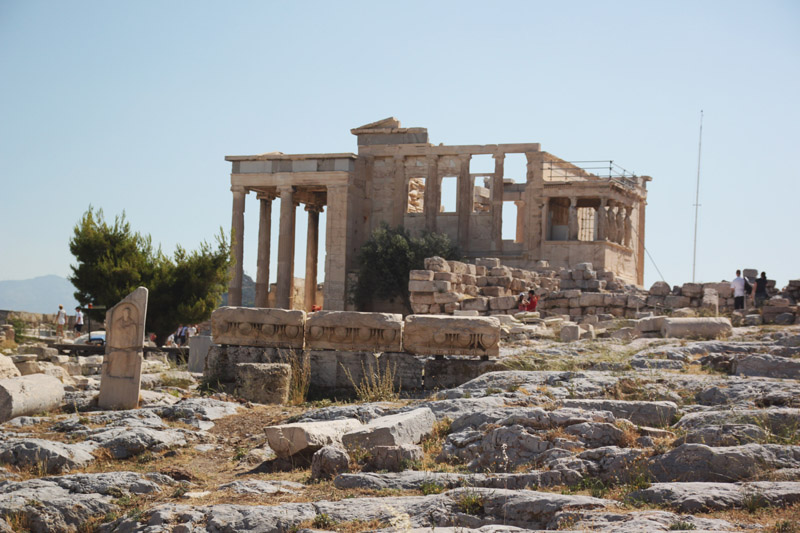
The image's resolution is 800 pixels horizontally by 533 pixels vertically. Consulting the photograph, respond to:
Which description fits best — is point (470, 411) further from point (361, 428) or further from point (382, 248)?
point (382, 248)

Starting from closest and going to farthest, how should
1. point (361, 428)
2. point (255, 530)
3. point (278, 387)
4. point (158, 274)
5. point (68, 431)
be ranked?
point (255, 530)
point (361, 428)
point (68, 431)
point (278, 387)
point (158, 274)

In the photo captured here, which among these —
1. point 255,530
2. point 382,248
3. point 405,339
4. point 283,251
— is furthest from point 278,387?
point 283,251

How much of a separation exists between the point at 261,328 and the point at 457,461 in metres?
6.07

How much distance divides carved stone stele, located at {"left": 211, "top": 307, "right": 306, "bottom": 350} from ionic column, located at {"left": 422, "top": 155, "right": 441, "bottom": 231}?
1048 inches

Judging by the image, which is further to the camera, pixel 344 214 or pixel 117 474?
pixel 344 214

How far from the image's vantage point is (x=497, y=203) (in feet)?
A: 129

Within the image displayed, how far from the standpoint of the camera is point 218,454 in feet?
31.6

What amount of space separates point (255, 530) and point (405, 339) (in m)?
6.73

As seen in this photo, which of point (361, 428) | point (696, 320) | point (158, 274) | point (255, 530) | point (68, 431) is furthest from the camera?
point (158, 274)

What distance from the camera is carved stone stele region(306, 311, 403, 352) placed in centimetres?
1304

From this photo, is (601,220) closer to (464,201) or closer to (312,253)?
(464,201)

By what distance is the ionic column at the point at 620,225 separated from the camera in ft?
132

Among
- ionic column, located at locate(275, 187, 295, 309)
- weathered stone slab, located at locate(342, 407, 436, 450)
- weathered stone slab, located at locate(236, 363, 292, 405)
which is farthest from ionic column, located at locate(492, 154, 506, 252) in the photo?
weathered stone slab, located at locate(342, 407, 436, 450)

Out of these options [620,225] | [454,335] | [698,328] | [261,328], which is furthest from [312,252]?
[454,335]
